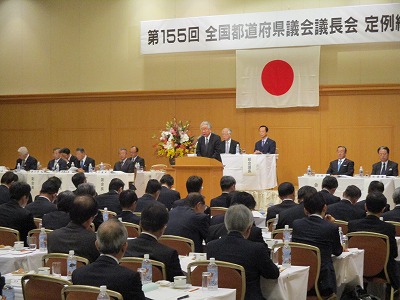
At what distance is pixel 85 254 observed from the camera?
5820 millimetres

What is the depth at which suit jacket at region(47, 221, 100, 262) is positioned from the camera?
5.82 metres

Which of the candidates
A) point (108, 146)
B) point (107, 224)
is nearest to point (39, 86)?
point (108, 146)

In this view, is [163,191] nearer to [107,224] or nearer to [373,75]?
[107,224]

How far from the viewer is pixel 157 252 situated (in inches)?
212

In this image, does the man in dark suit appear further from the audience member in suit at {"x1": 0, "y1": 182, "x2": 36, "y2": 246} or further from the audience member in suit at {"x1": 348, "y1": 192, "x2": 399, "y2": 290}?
the audience member in suit at {"x1": 0, "y1": 182, "x2": 36, "y2": 246}

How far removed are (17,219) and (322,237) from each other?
3526 millimetres

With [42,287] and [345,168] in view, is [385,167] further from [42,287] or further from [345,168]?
[42,287]

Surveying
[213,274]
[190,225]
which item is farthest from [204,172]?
[213,274]

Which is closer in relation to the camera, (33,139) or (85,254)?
(85,254)

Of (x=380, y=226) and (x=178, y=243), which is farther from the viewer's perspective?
(x=380, y=226)

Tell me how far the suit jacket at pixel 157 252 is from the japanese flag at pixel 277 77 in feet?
36.4

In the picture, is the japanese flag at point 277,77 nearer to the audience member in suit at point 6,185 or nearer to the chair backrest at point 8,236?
the audience member in suit at point 6,185

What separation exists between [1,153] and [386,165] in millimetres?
11727

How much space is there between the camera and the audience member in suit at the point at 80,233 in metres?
5.79
